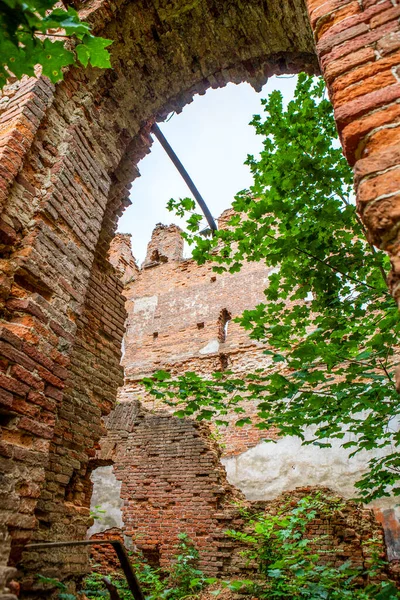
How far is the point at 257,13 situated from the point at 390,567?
23.7 ft

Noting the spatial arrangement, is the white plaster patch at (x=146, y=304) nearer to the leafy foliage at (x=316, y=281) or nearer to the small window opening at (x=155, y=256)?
the small window opening at (x=155, y=256)

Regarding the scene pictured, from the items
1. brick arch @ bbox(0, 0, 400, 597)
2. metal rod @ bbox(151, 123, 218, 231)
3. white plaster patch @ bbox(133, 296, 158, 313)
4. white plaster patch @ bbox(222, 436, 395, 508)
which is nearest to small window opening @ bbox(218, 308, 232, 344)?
white plaster patch @ bbox(133, 296, 158, 313)

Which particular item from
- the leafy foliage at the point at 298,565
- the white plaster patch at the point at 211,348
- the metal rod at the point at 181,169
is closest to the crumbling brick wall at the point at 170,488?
the leafy foliage at the point at 298,565

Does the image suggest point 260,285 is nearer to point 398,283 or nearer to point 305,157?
point 305,157

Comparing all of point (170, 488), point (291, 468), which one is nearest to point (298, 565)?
point (170, 488)

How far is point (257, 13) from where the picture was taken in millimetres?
4211

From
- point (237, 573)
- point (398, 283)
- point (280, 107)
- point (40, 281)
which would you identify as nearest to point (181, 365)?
point (237, 573)

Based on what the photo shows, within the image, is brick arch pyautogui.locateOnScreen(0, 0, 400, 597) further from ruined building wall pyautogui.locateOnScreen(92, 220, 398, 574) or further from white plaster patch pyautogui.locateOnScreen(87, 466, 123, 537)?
white plaster patch pyautogui.locateOnScreen(87, 466, 123, 537)

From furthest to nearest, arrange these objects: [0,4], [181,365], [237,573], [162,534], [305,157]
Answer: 1. [181,365]
2. [162,534]
3. [237,573]
4. [305,157]
5. [0,4]

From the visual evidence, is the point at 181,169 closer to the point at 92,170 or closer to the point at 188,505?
the point at 92,170

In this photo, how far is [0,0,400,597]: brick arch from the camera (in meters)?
1.52

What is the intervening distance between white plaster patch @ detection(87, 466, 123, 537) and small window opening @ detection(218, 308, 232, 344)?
5148 millimetres

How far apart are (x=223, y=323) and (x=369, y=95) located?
10970mm

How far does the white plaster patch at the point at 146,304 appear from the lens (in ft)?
45.4
